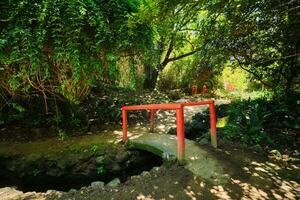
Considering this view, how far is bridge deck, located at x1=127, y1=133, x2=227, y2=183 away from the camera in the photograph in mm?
3877

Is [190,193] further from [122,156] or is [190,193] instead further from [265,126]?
[265,126]

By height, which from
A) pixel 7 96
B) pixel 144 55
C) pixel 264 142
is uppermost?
pixel 144 55

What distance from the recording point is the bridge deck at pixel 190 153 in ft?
12.7

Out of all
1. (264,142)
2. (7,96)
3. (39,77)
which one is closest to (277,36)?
(264,142)

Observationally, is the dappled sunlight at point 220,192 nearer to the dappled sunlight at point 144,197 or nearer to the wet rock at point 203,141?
the dappled sunlight at point 144,197

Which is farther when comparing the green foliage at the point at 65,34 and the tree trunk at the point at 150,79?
the tree trunk at the point at 150,79

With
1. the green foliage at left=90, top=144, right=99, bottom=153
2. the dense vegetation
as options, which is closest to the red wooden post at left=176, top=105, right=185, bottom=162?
the dense vegetation

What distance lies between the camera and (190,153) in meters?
4.51

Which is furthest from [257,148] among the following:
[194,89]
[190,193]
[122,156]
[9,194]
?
[194,89]

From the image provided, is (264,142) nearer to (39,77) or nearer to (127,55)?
(127,55)

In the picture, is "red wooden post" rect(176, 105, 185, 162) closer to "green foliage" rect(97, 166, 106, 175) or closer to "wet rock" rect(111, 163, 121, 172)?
"wet rock" rect(111, 163, 121, 172)

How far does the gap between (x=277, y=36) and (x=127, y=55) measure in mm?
3144

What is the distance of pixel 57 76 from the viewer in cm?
604

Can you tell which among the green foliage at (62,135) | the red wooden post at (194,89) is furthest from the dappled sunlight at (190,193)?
the red wooden post at (194,89)
